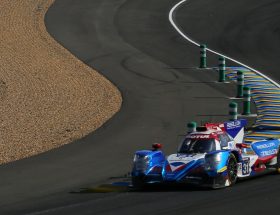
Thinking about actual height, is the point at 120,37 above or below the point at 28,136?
above

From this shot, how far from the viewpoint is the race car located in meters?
18.2

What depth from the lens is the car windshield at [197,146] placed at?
62.7 feet

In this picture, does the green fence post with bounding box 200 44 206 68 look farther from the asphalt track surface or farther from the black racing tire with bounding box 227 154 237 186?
the black racing tire with bounding box 227 154 237 186

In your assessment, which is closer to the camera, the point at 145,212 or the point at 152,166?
the point at 145,212

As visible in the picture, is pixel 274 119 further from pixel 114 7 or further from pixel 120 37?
pixel 114 7

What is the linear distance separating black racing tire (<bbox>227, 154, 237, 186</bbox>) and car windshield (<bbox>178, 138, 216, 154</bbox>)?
0.56m

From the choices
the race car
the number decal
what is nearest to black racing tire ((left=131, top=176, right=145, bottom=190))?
the race car

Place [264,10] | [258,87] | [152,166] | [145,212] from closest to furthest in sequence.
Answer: [145,212] → [152,166] → [258,87] → [264,10]

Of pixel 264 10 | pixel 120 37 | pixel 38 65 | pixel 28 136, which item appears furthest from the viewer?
pixel 264 10

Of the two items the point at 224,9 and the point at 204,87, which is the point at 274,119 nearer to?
the point at 204,87

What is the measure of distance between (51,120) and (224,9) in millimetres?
20354

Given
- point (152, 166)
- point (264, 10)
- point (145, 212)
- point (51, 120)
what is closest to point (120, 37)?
point (264, 10)

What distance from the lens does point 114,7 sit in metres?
47.0

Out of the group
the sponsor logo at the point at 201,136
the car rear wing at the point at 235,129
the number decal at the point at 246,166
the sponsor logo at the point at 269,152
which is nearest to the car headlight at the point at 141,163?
the sponsor logo at the point at 201,136
